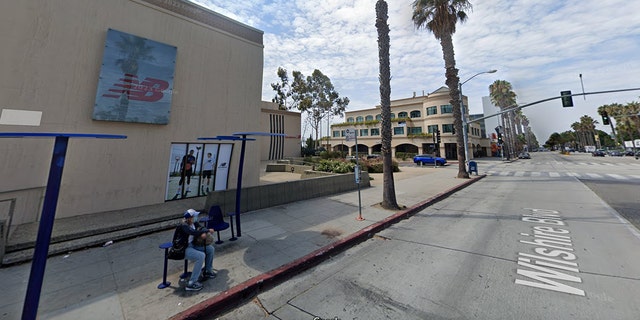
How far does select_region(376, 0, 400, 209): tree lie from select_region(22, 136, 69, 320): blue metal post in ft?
25.3

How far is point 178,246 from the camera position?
3521 mm

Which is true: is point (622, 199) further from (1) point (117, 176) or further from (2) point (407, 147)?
(2) point (407, 147)

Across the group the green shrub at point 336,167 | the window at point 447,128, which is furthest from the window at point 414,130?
the green shrub at point 336,167

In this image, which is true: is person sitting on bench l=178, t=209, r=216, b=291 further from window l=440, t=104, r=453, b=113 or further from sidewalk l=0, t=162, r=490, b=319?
window l=440, t=104, r=453, b=113

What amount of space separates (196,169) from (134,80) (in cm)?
359

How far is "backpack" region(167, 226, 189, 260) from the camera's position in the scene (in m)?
3.47

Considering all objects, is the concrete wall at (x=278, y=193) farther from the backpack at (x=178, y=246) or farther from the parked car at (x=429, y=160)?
the parked car at (x=429, y=160)

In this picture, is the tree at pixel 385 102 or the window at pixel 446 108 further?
the window at pixel 446 108

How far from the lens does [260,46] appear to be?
1066cm

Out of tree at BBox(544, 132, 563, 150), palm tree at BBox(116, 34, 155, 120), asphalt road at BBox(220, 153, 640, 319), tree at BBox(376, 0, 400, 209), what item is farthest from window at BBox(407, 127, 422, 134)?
tree at BBox(544, 132, 563, 150)

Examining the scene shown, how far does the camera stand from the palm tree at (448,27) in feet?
52.9

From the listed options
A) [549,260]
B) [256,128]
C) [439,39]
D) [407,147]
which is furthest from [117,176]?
[407,147]

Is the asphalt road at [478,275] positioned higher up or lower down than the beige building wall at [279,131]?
lower down

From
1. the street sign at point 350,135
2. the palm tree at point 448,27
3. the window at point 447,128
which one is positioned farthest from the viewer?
the window at point 447,128
